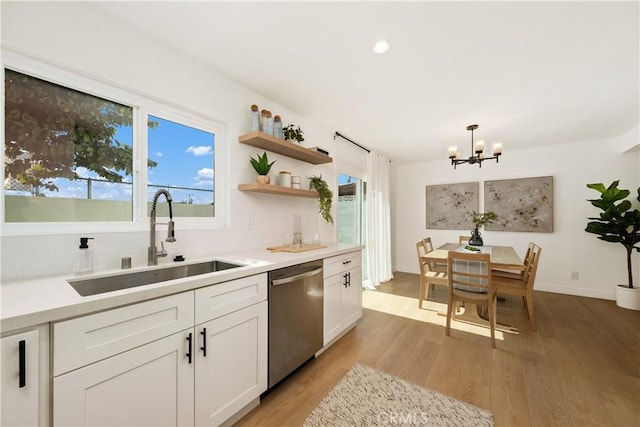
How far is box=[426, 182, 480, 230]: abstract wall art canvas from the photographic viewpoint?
479 cm

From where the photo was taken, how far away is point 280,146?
241 centimetres

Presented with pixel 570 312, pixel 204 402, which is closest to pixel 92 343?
pixel 204 402

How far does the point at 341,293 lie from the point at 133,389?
175cm

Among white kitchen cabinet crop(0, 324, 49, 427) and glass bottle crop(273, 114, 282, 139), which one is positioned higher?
glass bottle crop(273, 114, 282, 139)

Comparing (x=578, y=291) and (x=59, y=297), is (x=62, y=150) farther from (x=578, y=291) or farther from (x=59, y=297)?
(x=578, y=291)

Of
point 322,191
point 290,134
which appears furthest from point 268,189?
point 322,191

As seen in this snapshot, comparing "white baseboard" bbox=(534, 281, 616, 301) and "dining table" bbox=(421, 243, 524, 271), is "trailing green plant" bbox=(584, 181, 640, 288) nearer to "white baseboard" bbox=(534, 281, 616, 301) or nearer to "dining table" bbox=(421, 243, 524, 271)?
"white baseboard" bbox=(534, 281, 616, 301)

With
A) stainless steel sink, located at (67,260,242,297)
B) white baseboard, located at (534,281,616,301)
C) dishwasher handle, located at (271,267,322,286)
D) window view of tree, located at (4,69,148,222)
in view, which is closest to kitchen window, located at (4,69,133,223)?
window view of tree, located at (4,69,148,222)

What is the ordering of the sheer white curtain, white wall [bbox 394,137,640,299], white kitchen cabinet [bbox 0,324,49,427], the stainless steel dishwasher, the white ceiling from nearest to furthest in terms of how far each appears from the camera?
1. white kitchen cabinet [bbox 0,324,49,427]
2. the white ceiling
3. the stainless steel dishwasher
4. white wall [bbox 394,137,640,299]
5. the sheer white curtain

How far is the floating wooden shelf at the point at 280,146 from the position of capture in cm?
220

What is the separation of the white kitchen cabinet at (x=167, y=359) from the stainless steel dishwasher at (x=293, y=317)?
9 cm

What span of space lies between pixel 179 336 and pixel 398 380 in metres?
1.61

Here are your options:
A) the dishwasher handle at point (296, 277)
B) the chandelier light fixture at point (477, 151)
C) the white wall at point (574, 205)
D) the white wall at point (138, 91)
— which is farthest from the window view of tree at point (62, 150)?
the white wall at point (574, 205)

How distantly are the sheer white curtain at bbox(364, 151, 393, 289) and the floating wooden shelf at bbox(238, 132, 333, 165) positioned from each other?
171 centimetres
